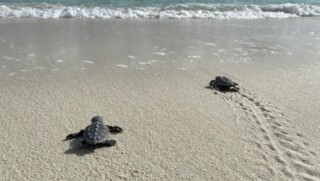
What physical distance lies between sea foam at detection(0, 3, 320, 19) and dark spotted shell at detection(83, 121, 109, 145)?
9032 millimetres

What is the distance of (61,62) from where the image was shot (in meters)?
6.72

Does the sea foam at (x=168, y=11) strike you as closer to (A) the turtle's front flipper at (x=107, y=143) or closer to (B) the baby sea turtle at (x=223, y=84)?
(B) the baby sea turtle at (x=223, y=84)

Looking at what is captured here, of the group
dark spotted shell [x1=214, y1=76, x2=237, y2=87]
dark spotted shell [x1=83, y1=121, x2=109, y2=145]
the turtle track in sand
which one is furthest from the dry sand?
dark spotted shell [x1=214, y1=76, x2=237, y2=87]

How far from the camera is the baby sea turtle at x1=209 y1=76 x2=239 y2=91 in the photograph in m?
5.61

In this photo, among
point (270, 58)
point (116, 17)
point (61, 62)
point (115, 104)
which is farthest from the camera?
point (116, 17)

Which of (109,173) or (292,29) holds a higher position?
(292,29)

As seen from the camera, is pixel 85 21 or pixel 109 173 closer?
pixel 109 173

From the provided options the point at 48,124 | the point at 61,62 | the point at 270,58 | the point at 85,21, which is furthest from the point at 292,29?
the point at 48,124

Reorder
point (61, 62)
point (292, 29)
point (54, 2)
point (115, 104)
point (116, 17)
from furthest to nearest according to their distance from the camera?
point (54, 2)
point (116, 17)
point (292, 29)
point (61, 62)
point (115, 104)

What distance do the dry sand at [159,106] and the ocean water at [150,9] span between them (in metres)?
3.25

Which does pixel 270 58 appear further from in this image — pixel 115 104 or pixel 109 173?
pixel 109 173

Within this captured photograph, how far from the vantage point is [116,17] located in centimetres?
1252

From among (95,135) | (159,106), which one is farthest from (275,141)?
(95,135)

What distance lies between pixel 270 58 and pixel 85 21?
6.32m
